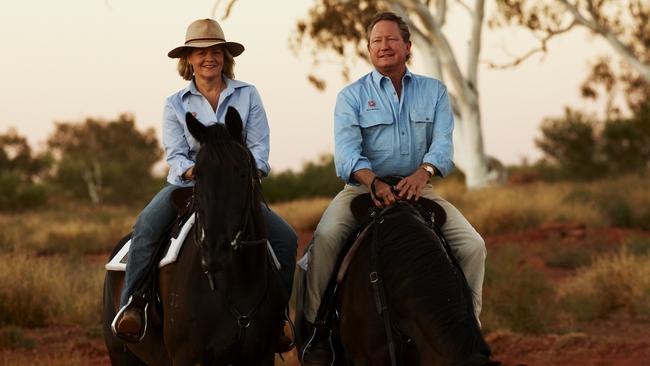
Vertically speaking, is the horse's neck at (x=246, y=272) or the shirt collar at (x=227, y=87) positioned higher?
the shirt collar at (x=227, y=87)

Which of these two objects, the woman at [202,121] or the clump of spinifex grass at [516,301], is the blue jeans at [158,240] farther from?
the clump of spinifex grass at [516,301]

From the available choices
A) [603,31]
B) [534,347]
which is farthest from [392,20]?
[603,31]

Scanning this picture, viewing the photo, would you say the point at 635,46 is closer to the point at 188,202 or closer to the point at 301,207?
the point at 301,207

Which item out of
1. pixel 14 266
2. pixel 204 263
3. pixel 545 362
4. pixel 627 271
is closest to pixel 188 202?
pixel 204 263

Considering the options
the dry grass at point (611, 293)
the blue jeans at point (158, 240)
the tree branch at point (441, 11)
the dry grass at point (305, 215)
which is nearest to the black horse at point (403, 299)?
the blue jeans at point (158, 240)

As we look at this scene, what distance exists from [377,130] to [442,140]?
402 mm

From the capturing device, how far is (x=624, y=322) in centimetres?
1409

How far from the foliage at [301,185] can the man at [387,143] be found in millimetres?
33685

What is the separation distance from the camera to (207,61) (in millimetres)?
7199

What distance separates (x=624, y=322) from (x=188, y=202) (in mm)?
8474

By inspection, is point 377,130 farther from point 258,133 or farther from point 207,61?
point 207,61

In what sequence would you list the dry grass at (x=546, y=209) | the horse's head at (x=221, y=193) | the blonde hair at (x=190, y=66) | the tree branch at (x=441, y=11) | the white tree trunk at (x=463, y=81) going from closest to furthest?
the horse's head at (x=221, y=193)
the blonde hair at (x=190, y=66)
the dry grass at (x=546, y=209)
the white tree trunk at (x=463, y=81)
the tree branch at (x=441, y=11)

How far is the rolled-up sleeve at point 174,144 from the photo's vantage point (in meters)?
6.89

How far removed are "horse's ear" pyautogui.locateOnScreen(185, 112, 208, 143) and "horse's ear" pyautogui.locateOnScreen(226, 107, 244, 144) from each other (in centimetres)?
17
